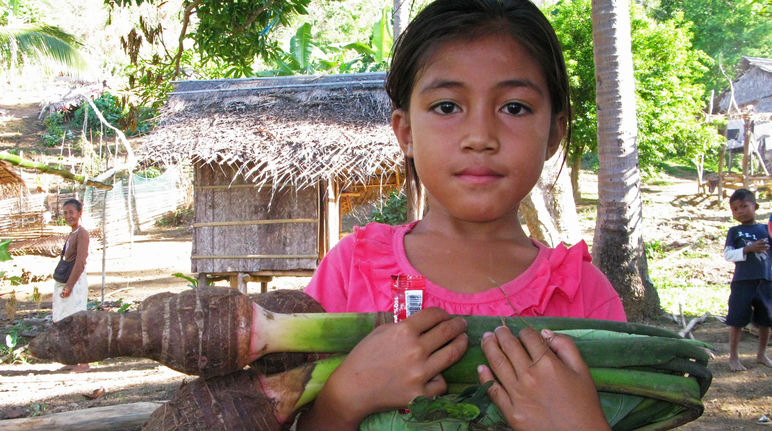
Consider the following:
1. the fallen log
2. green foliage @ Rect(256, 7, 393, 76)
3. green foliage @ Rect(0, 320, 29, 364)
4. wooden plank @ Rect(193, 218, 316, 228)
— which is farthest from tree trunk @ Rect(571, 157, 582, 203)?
the fallen log

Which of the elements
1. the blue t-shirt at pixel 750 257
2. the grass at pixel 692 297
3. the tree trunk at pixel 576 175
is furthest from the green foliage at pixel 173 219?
the blue t-shirt at pixel 750 257

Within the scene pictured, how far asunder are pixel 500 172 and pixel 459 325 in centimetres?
36

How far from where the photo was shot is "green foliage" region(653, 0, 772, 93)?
28125 millimetres

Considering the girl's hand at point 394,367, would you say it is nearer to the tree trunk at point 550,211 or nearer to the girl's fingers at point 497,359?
the girl's fingers at point 497,359

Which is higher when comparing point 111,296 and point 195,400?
point 195,400

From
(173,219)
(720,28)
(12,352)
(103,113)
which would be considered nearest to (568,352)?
(12,352)

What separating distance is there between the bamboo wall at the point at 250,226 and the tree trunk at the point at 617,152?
359 centimetres

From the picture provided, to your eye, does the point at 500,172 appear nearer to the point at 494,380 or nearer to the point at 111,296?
the point at 494,380

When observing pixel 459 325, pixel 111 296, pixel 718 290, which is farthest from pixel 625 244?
pixel 111 296

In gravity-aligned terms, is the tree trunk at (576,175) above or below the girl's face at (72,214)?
above

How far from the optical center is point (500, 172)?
133cm

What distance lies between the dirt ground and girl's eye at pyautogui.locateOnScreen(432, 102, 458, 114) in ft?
13.7

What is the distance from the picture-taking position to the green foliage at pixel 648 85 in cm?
1466

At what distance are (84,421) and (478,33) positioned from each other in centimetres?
346
